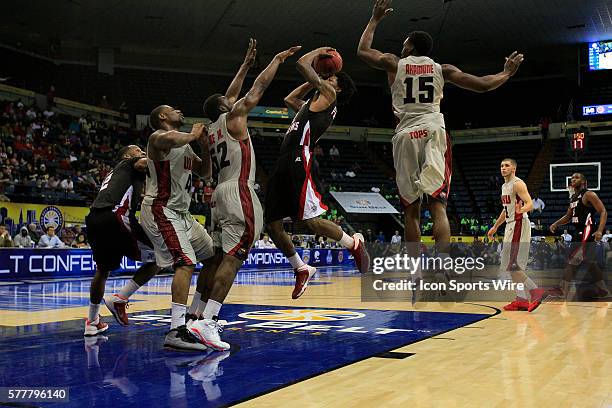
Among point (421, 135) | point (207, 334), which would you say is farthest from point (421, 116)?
point (207, 334)

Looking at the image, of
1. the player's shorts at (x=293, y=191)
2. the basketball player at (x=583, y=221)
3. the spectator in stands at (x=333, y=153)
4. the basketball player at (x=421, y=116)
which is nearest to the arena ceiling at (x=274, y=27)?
the spectator in stands at (x=333, y=153)

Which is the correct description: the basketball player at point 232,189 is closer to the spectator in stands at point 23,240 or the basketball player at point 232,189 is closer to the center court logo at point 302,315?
the center court logo at point 302,315

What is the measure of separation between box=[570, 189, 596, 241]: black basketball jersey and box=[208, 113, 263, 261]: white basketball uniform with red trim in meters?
5.65

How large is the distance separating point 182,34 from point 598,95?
1720 cm

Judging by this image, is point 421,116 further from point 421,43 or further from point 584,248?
point 584,248

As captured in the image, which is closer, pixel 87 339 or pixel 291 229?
pixel 87 339

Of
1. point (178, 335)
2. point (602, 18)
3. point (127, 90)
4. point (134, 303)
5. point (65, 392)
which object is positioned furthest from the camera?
point (127, 90)

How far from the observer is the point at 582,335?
492 centimetres

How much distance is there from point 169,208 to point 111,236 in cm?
84

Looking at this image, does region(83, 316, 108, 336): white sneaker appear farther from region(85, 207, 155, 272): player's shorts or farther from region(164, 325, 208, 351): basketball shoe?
region(164, 325, 208, 351): basketball shoe

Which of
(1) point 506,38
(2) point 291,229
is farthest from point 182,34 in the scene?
(1) point 506,38

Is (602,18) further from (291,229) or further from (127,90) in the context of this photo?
(127,90)

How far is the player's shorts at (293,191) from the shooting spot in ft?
16.7

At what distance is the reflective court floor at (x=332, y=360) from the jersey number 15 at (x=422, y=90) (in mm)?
1861
